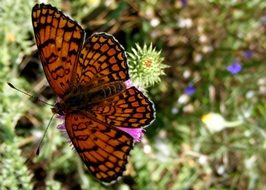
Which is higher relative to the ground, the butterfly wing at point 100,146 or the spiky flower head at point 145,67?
the spiky flower head at point 145,67

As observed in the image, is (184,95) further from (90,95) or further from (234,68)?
(90,95)

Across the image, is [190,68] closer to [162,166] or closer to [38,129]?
[162,166]

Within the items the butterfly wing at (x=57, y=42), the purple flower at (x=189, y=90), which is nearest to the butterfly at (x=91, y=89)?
the butterfly wing at (x=57, y=42)

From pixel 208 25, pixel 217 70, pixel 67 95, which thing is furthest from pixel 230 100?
pixel 67 95

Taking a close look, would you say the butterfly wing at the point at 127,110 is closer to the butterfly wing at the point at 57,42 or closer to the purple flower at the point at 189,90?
the butterfly wing at the point at 57,42

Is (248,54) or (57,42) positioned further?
(248,54)

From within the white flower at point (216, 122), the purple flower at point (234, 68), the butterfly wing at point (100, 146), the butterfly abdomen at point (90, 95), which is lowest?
the butterfly wing at point (100, 146)

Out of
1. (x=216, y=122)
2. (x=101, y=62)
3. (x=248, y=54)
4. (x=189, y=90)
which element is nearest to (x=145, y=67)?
(x=101, y=62)
